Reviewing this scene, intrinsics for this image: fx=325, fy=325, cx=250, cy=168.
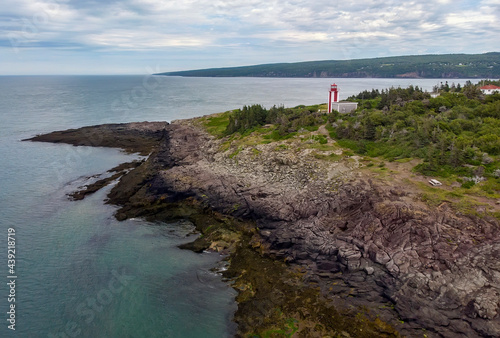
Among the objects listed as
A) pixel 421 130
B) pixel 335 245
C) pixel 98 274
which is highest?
pixel 421 130

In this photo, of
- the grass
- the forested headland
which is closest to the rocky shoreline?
the forested headland

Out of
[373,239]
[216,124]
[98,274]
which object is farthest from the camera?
[216,124]

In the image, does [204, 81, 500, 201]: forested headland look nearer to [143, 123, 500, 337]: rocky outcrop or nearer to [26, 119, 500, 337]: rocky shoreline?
[26, 119, 500, 337]: rocky shoreline

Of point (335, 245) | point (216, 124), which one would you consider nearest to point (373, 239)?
point (335, 245)

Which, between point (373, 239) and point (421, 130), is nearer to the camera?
point (373, 239)

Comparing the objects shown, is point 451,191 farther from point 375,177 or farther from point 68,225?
point 68,225

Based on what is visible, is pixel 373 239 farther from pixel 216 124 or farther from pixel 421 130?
pixel 216 124

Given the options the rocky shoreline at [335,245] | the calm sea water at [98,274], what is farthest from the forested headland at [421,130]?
the calm sea water at [98,274]

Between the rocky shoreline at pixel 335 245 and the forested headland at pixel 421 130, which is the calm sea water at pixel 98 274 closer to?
the rocky shoreline at pixel 335 245

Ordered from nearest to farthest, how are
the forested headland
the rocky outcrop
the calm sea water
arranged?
the rocky outcrop, the calm sea water, the forested headland
